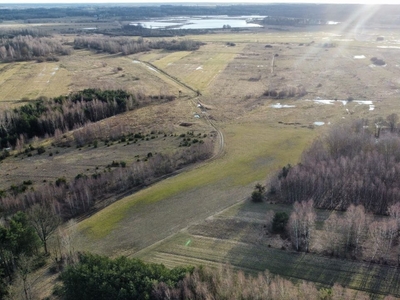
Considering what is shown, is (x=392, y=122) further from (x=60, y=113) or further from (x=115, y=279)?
(x=60, y=113)

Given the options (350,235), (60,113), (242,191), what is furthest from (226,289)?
(60,113)

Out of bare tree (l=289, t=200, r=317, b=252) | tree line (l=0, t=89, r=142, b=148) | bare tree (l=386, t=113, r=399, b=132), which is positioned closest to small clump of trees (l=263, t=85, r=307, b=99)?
bare tree (l=386, t=113, r=399, b=132)

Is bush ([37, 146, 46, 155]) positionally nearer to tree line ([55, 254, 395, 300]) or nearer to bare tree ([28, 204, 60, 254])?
bare tree ([28, 204, 60, 254])

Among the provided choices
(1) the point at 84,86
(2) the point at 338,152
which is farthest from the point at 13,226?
(1) the point at 84,86

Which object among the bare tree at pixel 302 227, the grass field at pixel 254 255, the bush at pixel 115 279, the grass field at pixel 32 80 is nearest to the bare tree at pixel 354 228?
the grass field at pixel 254 255

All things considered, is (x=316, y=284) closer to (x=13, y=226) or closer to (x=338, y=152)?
(x=338, y=152)

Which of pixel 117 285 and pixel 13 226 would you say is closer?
pixel 117 285

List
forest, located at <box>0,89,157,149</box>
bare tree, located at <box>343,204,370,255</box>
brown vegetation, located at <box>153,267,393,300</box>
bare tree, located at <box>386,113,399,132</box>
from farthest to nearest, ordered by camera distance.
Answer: forest, located at <box>0,89,157,149</box> < bare tree, located at <box>386,113,399,132</box> < bare tree, located at <box>343,204,370,255</box> < brown vegetation, located at <box>153,267,393,300</box>
